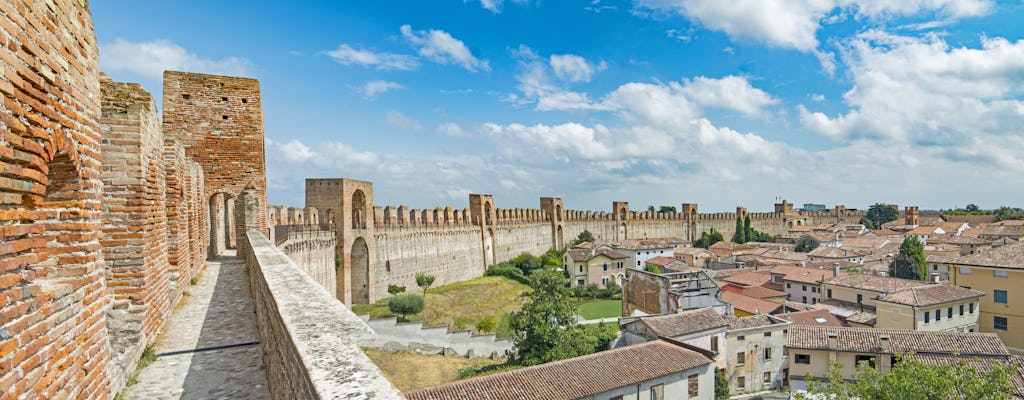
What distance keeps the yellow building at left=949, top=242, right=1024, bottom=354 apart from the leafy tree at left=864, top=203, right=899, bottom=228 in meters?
85.5

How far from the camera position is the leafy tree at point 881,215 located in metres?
101

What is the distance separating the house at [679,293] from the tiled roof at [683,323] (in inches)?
138

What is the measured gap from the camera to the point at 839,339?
22250 mm

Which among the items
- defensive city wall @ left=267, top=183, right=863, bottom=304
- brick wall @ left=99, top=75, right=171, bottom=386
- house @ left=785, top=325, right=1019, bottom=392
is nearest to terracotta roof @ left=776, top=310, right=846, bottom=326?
house @ left=785, top=325, right=1019, bottom=392

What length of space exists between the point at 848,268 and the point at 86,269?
5065cm

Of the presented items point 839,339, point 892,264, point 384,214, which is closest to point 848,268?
point 892,264

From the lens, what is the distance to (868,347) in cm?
2141

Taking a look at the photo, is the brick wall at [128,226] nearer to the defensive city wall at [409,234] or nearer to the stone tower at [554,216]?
the defensive city wall at [409,234]

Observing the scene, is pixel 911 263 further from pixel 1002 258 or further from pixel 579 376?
pixel 579 376

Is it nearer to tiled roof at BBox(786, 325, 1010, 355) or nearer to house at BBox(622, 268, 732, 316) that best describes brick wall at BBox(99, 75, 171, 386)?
tiled roof at BBox(786, 325, 1010, 355)

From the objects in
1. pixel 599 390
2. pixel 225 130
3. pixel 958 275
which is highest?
pixel 225 130

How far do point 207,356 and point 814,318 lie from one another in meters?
29.1

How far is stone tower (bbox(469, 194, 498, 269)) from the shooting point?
44000mm

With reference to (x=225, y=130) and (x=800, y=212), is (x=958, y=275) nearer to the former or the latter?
(x=225, y=130)
